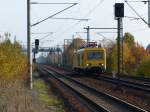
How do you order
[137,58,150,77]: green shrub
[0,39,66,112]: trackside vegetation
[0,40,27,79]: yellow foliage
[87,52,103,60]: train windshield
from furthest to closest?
[137,58,150,77]: green shrub → [87,52,103,60]: train windshield → [0,40,27,79]: yellow foliage → [0,39,66,112]: trackside vegetation

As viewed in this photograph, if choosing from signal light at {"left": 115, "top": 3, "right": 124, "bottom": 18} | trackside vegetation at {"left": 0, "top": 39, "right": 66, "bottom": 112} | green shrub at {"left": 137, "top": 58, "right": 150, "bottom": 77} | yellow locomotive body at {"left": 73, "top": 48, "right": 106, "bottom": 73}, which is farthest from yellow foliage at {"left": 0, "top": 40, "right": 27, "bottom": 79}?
green shrub at {"left": 137, "top": 58, "right": 150, "bottom": 77}

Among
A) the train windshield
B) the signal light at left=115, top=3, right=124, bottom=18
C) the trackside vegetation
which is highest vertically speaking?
the signal light at left=115, top=3, right=124, bottom=18

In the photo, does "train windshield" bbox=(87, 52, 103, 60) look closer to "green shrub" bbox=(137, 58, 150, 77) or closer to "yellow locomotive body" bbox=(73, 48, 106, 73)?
"yellow locomotive body" bbox=(73, 48, 106, 73)

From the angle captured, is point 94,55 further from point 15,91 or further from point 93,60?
point 15,91

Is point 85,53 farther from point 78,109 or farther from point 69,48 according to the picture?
point 69,48

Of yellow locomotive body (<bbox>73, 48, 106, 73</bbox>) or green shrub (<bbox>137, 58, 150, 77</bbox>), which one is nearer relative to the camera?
yellow locomotive body (<bbox>73, 48, 106, 73</bbox>)

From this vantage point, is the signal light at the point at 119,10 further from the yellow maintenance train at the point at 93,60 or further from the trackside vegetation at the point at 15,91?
the yellow maintenance train at the point at 93,60

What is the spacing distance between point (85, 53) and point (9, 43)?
2562 centimetres

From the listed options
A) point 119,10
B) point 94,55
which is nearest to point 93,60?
point 94,55

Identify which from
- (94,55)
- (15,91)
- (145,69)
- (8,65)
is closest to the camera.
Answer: (15,91)

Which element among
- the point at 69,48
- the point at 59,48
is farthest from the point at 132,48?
the point at 59,48

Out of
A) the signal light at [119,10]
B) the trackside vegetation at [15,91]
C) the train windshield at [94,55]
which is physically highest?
the signal light at [119,10]

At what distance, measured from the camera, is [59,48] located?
187 metres

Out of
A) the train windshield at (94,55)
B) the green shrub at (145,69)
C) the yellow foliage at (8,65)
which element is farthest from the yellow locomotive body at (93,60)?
the yellow foliage at (8,65)
